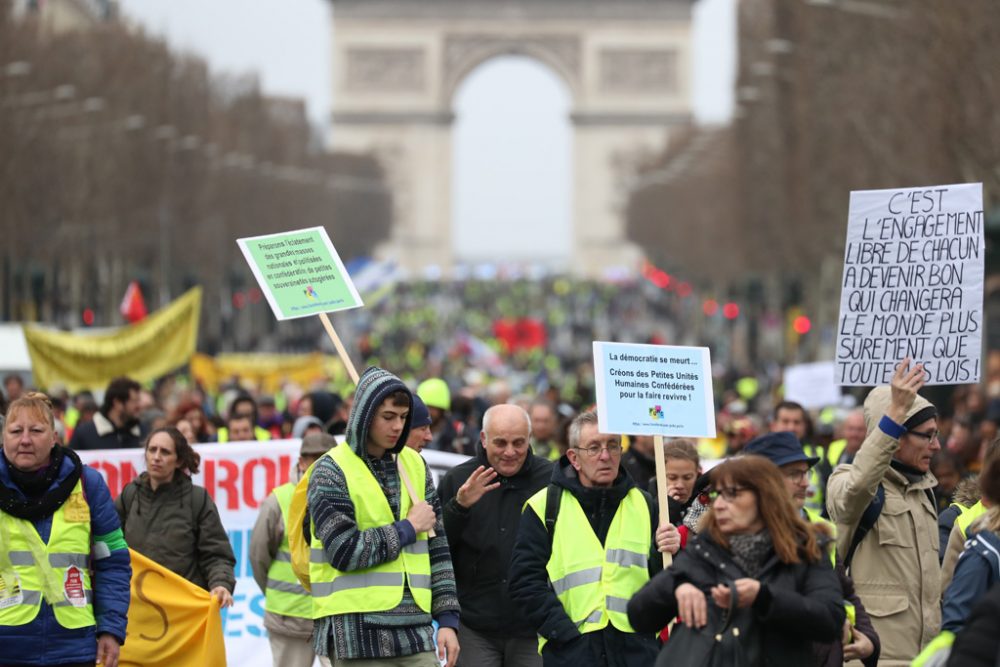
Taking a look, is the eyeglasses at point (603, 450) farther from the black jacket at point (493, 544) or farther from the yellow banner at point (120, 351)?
the yellow banner at point (120, 351)

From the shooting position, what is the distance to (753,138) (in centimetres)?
4691

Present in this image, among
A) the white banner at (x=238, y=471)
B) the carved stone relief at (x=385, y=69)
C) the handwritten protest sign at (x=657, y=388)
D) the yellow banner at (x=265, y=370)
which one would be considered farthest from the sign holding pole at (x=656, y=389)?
the carved stone relief at (x=385, y=69)

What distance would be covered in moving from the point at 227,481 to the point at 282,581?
5.16ft

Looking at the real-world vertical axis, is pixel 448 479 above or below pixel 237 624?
above

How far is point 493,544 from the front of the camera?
767 cm

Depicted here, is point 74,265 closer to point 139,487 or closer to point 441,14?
point 139,487

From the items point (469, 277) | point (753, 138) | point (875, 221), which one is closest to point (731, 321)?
point (753, 138)

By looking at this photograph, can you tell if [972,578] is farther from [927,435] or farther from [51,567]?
[51,567]

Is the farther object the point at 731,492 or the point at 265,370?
the point at 265,370

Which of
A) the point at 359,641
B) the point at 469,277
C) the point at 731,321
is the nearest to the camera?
the point at 359,641

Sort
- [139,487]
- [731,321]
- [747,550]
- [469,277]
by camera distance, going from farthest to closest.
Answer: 1. [469,277]
2. [731,321]
3. [139,487]
4. [747,550]

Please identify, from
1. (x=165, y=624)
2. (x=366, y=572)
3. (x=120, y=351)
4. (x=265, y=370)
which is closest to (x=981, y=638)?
(x=366, y=572)

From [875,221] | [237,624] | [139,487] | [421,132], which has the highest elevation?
[421,132]

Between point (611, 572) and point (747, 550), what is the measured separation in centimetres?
125
